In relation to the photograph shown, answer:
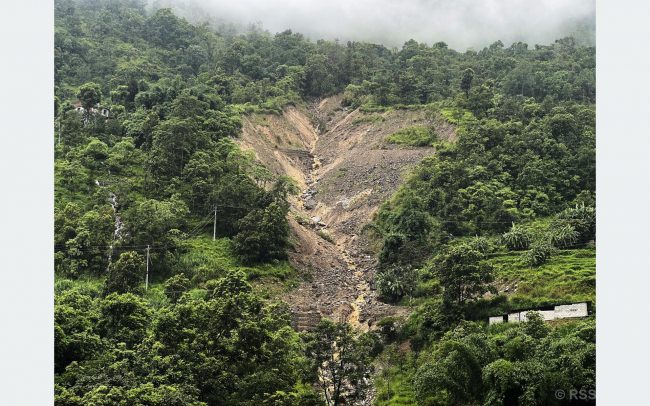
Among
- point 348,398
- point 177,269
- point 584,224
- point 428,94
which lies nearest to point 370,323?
point 348,398

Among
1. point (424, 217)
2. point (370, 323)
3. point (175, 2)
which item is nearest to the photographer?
point (370, 323)

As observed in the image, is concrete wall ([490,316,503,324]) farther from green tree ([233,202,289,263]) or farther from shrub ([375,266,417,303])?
green tree ([233,202,289,263])

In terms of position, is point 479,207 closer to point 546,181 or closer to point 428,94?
point 546,181

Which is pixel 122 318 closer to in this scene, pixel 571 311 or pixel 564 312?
pixel 564 312

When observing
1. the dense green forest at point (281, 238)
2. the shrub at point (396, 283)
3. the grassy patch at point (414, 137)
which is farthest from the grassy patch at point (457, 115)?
the shrub at point (396, 283)

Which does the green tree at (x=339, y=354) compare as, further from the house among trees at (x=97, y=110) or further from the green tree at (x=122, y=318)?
the house among trees at (x=97, y=110)

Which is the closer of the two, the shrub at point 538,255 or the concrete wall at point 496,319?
the concrete wall at point 496,319
